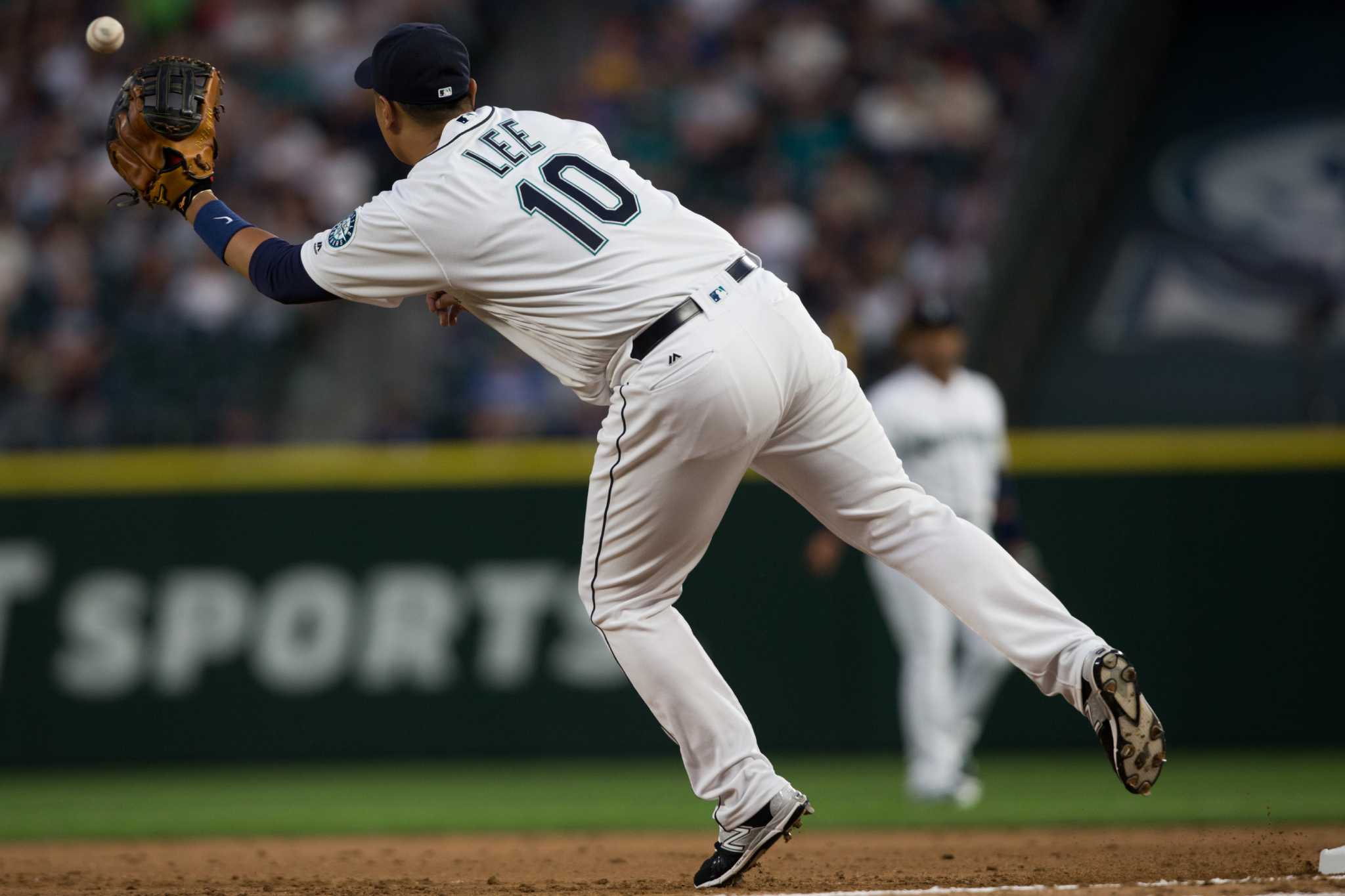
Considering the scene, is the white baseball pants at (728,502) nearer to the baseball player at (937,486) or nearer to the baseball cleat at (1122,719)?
the baseball cleat at (1122,719)

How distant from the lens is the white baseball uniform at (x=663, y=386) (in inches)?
152

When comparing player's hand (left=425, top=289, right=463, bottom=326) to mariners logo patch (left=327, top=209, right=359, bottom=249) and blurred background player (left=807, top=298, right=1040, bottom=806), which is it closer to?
mariners logo patch (left=327, top=209, right=359, bottom=249)

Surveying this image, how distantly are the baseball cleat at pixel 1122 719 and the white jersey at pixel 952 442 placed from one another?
3.26m

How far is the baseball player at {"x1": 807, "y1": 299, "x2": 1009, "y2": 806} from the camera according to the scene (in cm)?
711

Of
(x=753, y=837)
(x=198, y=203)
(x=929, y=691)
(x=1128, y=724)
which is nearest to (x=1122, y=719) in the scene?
A: (x=1128, y=724)

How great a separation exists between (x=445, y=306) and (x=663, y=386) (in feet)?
2.35

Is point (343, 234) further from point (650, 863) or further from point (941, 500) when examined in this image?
point (941, 500)

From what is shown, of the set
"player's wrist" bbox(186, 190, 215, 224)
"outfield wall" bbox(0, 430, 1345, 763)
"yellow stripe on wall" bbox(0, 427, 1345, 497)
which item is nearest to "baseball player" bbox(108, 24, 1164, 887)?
"player's wrist" bbox(186, 190, 215, 224)

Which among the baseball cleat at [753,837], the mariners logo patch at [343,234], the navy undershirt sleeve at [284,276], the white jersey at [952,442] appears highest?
the mariners logo patch at [343,234]

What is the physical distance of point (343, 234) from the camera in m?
3.98

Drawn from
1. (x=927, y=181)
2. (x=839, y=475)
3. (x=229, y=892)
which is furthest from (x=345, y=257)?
(x=927, y=181)

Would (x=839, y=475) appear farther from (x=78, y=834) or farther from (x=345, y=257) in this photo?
(x=78, y=834)

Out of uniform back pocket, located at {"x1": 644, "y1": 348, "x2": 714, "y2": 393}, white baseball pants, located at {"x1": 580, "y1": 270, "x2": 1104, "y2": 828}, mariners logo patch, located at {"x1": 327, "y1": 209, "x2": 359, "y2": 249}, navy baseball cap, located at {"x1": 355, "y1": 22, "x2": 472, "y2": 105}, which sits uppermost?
navy baseball cap, located at {"x1": 355, "y1": 22, "x2": 472, "y2": 105}

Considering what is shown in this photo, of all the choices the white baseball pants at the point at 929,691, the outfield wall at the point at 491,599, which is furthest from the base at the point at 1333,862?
the outfield wall at the point at 491,599
